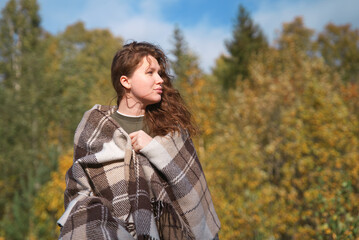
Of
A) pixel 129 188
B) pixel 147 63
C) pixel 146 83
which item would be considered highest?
pixel 147 63

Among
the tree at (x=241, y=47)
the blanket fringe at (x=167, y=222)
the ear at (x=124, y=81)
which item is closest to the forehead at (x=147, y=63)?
the ear at (x=124, y=81)

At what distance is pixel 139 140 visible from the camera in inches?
77.5

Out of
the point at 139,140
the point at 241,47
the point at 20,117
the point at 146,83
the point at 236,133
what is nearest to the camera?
the point at 139,140

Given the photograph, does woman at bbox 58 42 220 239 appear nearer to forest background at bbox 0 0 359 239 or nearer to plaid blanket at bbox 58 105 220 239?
plaid blanket at bbox 58 105 220 239

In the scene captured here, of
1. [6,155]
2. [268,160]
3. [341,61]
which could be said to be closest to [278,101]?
[268,160]

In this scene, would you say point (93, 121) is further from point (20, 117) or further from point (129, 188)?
point (20, 117)

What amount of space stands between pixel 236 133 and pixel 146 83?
6380mm

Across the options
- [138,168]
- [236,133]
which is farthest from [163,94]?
[236,133]

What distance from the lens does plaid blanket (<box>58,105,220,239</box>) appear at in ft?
5.65

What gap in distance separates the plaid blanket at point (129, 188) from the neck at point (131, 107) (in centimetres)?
14

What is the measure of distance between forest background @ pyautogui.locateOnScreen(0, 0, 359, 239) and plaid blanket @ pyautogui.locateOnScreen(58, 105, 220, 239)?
800mm

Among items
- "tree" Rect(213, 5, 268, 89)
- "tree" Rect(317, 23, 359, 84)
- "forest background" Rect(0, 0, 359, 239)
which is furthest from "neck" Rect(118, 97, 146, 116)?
"tree" Rect(317, 23, 359, 84)

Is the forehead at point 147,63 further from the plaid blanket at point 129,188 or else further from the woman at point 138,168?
the plaid blanket at point 129,188

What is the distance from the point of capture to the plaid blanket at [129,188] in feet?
5.65
